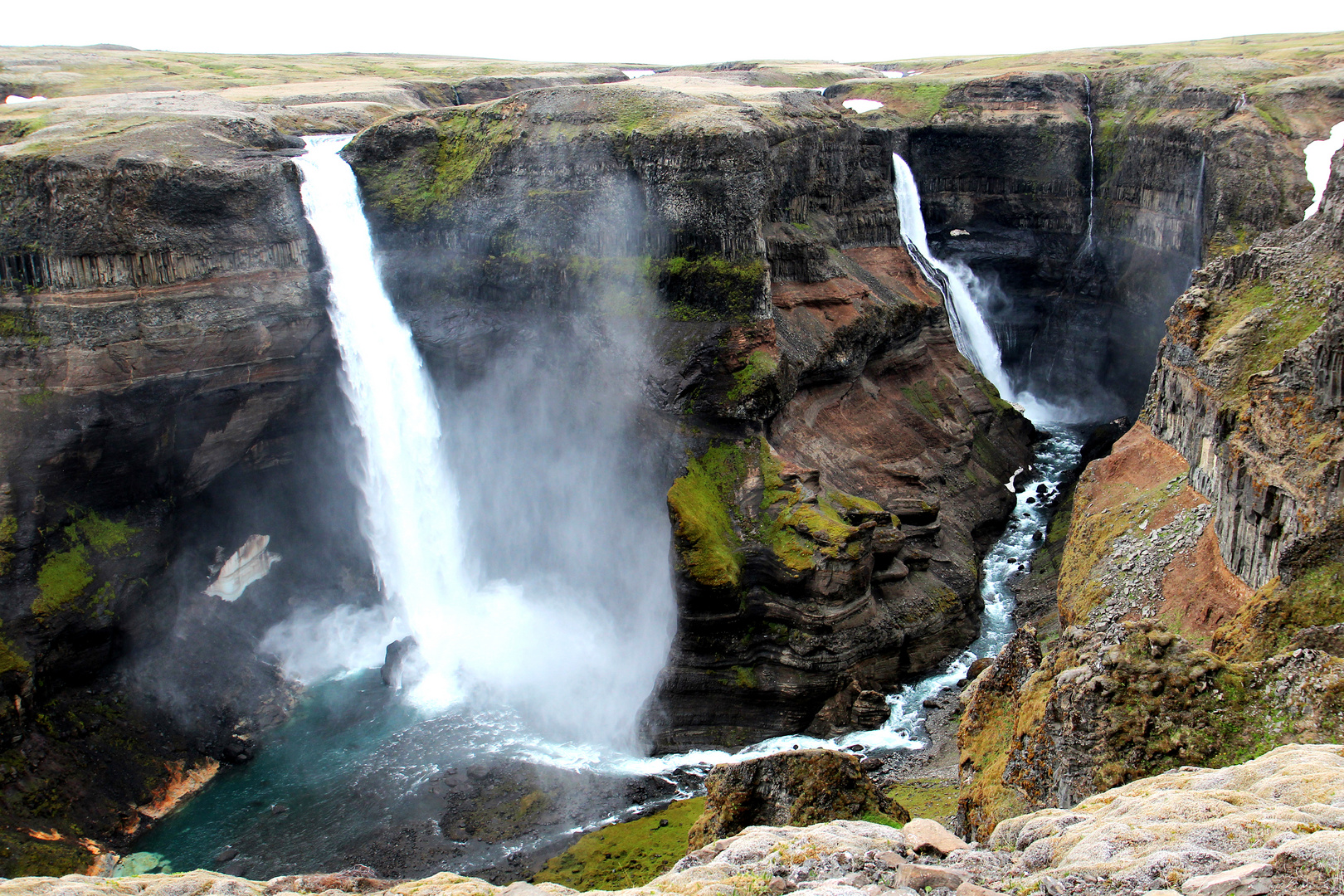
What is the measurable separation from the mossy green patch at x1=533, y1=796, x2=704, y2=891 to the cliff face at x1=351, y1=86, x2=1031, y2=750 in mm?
4147

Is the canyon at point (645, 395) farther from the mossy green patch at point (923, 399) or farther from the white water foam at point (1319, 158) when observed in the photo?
the white water foam at point (1319, 158)

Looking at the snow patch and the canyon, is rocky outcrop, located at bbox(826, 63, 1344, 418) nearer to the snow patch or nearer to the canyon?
the canyon

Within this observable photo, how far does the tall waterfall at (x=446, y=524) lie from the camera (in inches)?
1348

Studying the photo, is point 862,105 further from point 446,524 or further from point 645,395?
point 446,524

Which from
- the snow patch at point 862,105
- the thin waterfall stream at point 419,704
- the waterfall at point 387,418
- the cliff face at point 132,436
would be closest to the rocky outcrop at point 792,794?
the thin waterfall stream at point 419,704

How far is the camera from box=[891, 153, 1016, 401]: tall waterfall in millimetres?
49656

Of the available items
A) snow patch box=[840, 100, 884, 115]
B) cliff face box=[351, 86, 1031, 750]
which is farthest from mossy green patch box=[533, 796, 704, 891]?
snow patch box=[840, 100, 884, 115]

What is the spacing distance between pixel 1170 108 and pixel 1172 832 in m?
47.7

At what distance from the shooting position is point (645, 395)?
34406mm

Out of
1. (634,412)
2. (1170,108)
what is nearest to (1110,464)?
(634,412)

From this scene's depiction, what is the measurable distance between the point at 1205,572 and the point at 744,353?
16.4 metres

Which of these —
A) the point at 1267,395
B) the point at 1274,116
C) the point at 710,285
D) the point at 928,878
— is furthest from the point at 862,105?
the point at 928,878

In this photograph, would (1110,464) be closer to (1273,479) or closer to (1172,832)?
(1273,479)

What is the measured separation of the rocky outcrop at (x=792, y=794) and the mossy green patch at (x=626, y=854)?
470 cm
